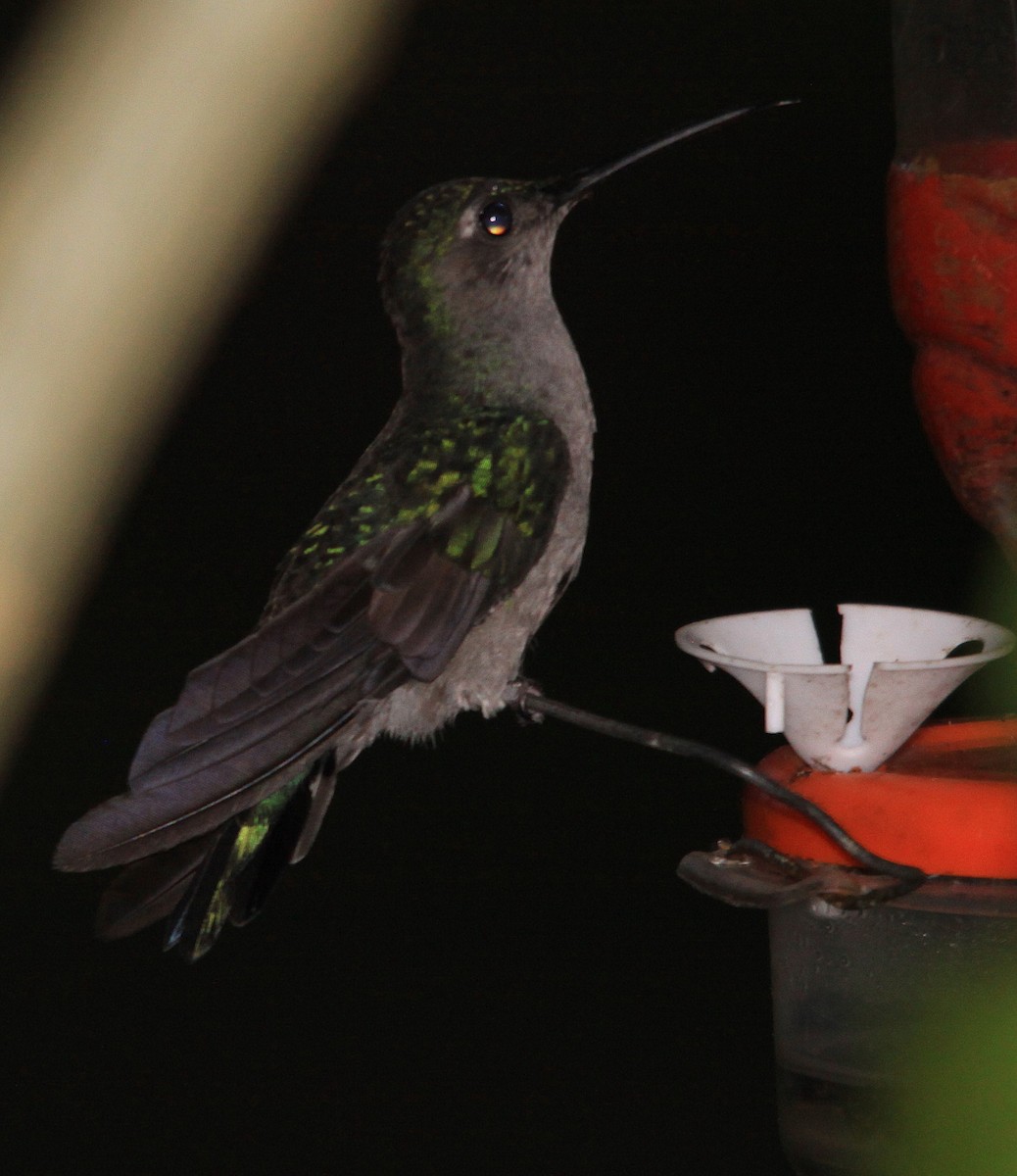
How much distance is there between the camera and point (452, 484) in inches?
51.9

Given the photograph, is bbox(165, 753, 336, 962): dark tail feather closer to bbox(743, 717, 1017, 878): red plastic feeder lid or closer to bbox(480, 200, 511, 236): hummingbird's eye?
bbox(743, 717, 1017, 878): red plastic feeder lid

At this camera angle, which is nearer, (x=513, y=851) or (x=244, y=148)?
(x=244, y=148)

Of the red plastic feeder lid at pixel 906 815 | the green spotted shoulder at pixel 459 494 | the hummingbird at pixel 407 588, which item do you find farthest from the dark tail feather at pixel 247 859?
the red plastic feeder lid at pixel 906 815

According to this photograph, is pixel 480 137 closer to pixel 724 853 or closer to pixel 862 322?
pixel 862 322

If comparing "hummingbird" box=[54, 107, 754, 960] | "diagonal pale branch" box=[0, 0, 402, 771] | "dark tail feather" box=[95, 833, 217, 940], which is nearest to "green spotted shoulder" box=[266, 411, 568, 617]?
"hummingbird" box=[54, 107, 754, 960]

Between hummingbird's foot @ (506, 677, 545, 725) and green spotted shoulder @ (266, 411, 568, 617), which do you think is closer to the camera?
green spotted shoulder @ (266, 411, 568, 617)

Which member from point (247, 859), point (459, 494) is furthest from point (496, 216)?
point (247, 859)

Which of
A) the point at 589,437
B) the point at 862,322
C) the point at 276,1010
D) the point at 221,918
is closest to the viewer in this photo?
the point at 221,918

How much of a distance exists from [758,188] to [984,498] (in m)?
1.30

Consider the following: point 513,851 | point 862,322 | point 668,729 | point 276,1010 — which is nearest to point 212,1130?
point 276,1010

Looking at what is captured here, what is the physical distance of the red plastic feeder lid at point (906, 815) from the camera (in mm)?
1112

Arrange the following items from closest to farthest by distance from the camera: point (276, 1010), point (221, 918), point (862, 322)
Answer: point (221, 918) < point (276, 1010) < point (862, 322)

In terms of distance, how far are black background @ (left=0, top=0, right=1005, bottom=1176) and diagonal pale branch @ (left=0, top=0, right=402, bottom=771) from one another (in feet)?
0.24

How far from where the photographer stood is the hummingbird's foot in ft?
4.82
